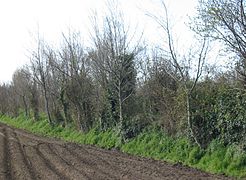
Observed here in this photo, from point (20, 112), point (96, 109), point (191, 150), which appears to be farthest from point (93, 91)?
point (20, 112)

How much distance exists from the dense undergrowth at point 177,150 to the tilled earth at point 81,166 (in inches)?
34.9

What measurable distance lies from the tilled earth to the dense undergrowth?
89 cm

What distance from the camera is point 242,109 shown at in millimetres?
15000

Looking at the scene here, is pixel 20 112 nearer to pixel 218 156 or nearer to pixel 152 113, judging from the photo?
pixel 152 113

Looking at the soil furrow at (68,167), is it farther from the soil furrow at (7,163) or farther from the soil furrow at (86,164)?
the soil furrow at (7,163)

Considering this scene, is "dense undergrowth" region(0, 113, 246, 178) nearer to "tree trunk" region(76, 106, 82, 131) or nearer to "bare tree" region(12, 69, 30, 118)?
"tree trunk" region(76, 106, 82, 131)

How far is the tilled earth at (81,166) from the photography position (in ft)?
44.2

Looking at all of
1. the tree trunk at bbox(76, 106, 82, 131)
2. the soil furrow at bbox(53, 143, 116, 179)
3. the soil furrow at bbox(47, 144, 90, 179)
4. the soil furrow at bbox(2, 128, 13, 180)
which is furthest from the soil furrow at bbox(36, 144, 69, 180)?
the tree trunk at bbox(76, 106, 82, 131)

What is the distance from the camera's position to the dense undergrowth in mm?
14430

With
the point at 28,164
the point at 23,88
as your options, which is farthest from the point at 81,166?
the point at 23,88

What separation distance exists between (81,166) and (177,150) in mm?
4548

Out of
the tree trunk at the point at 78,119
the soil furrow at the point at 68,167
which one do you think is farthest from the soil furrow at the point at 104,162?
the tree trunk at the point at 78,119

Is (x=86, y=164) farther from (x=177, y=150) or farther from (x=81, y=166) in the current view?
(x=177, y=150)

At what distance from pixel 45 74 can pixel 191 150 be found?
87.2 feet
